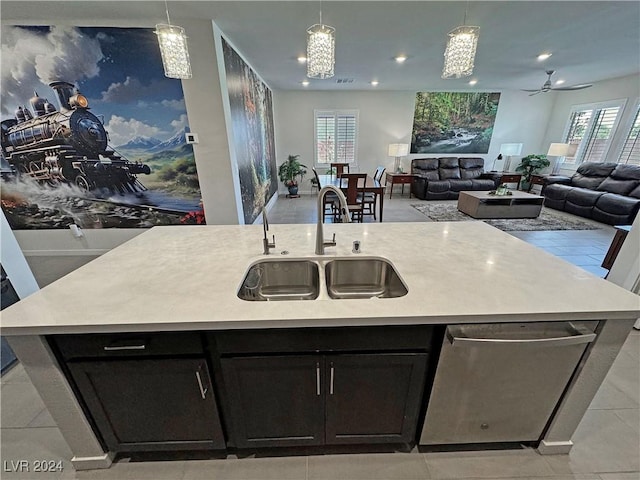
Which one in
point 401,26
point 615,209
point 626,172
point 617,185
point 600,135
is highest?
point 401,26

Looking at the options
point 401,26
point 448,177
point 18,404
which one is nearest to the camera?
point 18,404

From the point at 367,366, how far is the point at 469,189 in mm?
6730

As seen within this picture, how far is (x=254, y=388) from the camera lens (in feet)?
3.51

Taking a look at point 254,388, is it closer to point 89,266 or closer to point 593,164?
point 89,266

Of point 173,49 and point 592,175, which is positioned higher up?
point 173,49

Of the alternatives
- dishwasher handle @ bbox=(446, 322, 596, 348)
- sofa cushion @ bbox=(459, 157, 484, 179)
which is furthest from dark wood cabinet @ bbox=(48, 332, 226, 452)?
sofa cushion @ bbox=(459, 157, 484, 179)

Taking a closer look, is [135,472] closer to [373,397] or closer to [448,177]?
[373,397]

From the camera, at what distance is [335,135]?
22.9 ft

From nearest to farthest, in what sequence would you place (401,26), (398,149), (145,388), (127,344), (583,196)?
(127,344), (145,388), (401,26), (583,196), (398,149)

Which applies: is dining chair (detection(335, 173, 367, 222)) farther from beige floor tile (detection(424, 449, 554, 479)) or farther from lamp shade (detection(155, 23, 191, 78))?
beige floor tile (detection(424, 449, 554, 479))

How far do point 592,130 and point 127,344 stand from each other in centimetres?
917

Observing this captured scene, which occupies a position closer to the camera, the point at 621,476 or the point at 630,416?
the point at 621,476

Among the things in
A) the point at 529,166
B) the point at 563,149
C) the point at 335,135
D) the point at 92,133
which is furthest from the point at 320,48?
the point at 529,166

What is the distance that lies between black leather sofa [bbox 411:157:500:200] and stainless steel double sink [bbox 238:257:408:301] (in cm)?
567
